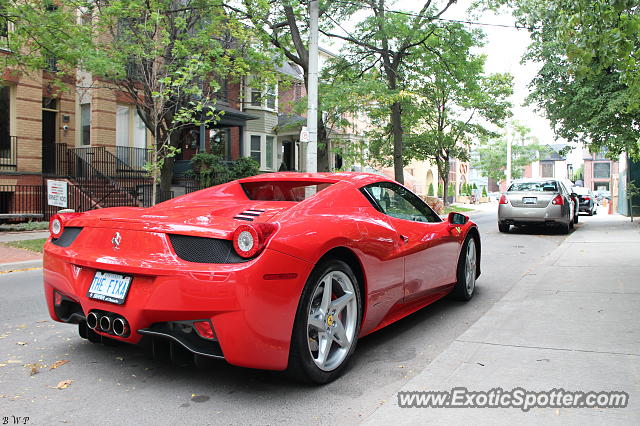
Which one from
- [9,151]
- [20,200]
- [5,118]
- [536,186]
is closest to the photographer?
[536,186]

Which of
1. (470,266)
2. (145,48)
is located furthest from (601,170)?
(470,266)

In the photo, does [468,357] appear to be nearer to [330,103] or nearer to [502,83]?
[330,103]

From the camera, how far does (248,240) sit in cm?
303

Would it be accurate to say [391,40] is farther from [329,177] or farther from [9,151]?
[329,177]

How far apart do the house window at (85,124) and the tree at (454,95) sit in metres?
13.9

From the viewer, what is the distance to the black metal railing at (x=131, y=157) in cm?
2119

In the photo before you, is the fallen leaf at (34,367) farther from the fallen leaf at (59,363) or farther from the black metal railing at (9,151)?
the black metal railing at (9,151)

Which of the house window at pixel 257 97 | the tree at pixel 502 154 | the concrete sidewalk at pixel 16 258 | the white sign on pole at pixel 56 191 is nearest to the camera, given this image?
the concrete sidewalk at pixel 16 258

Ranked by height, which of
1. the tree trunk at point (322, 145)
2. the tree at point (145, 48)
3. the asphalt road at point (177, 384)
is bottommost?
the asphalt road at point (177, 384)

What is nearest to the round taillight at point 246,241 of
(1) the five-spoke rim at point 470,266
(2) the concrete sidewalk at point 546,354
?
(2) the concrete sidewalk at point 546,354

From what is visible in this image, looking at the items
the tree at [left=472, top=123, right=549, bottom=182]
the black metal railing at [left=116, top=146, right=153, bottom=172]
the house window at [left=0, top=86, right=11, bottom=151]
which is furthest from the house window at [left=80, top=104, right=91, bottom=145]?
the tree at [left=472, top=123, right=549, bottom=182]

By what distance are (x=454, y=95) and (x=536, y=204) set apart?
61.0ft

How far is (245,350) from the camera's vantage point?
302 cm

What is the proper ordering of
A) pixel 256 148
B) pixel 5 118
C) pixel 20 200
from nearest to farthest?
pixel 20 200
pixel 5 118
pixel 256 148
